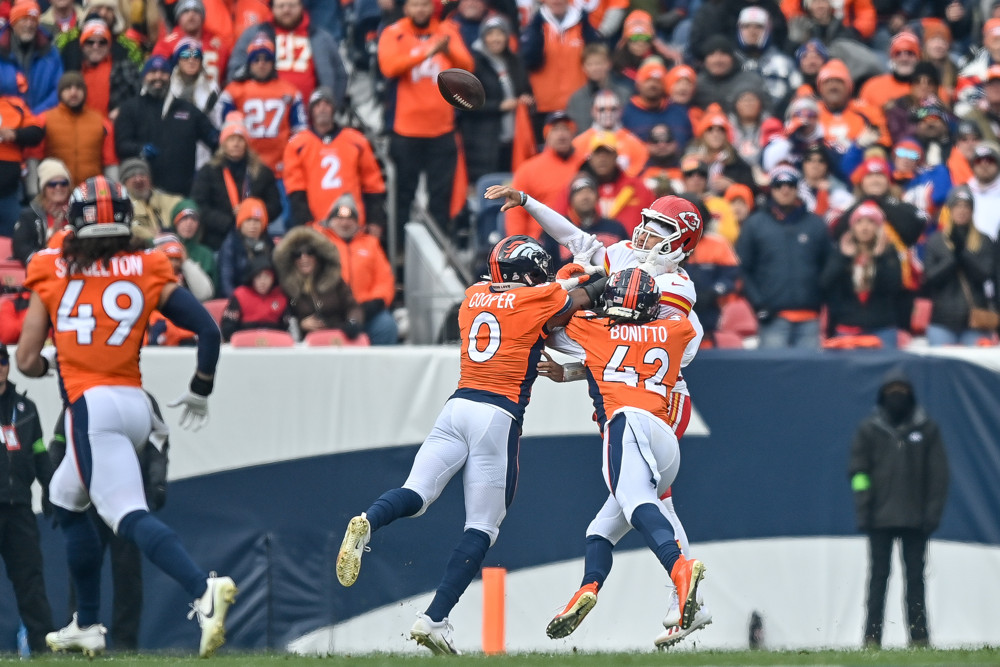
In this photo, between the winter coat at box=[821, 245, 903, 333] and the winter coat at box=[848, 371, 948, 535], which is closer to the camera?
the winter coat at box=[848, 371, 948, 535]

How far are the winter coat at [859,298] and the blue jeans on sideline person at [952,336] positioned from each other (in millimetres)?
330

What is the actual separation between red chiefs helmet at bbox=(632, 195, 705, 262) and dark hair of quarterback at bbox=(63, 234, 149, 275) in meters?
2.64

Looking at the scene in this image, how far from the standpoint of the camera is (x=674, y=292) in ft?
27.6

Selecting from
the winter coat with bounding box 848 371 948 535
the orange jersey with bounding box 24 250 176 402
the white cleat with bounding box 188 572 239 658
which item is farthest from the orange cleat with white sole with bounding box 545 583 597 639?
the winter coat with bounding box 848 371 948 535

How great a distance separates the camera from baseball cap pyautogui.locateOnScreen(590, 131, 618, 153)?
476 inches

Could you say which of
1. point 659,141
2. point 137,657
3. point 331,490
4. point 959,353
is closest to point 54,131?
point 331,490

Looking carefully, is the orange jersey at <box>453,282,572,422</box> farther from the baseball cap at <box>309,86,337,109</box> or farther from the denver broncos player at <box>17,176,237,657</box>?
the baseball cap at <box>309,86,337,109</box>

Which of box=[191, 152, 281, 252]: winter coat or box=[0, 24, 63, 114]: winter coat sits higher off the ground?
box=[0, 24, 63, 114]: winter coat

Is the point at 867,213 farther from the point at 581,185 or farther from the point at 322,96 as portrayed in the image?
the point at 322,96

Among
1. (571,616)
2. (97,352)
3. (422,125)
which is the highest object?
(422,125)

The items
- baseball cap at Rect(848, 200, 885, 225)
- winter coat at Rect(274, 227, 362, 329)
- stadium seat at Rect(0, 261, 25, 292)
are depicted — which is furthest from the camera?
baseball cap at Rect(848, 200, 885, 225)

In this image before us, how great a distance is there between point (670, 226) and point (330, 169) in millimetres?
4599

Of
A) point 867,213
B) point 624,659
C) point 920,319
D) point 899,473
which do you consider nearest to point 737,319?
point 867,213

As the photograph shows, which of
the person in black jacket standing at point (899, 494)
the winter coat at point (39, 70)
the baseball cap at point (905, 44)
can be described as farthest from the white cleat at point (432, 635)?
the baseball cap at point (905, 44)
